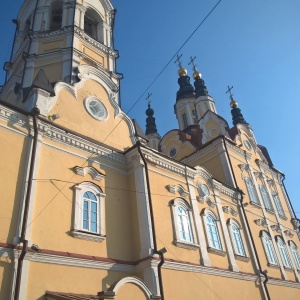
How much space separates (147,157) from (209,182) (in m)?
4.23

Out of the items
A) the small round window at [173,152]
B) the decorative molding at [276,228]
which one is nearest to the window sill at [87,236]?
the small round window at [173,152]

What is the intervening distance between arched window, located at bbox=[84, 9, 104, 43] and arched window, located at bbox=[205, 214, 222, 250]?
35.4 ft

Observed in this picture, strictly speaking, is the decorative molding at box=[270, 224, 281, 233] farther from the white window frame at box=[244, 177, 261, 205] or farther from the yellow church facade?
the white window frame at box=[244, 177, 261, 205]

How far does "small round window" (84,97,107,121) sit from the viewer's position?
40.8 feet

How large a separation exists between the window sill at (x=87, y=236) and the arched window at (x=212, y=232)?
504 cm

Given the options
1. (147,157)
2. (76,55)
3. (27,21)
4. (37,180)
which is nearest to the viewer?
(37,180)

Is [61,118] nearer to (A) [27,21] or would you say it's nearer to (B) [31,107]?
Result: (B) [31,107]

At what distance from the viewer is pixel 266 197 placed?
1975cm

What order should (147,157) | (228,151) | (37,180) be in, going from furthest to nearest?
(228,151)
(147,157)
(37,180)

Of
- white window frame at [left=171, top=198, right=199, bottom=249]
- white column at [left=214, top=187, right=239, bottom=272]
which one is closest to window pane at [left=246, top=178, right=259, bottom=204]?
white column at [left=214, top=187, right=239, bottom=272]

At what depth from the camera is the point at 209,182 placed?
1515cm

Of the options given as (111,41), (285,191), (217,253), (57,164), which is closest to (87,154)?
(57,164)

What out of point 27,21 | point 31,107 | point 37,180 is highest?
point 27,21

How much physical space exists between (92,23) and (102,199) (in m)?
10.9
